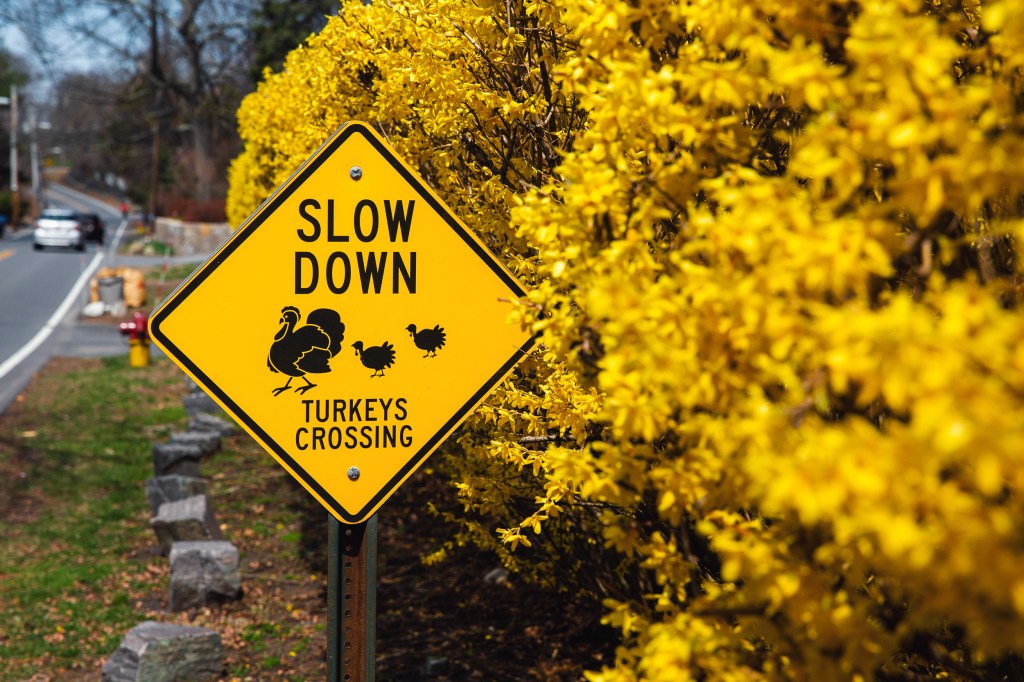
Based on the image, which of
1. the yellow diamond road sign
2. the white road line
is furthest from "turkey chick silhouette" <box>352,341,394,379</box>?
the white road line

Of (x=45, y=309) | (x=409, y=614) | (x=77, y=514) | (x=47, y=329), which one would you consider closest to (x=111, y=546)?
(x=77, y=514)

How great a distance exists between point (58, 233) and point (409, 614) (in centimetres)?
3633

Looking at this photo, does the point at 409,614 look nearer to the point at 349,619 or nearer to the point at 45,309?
the point at 349,619

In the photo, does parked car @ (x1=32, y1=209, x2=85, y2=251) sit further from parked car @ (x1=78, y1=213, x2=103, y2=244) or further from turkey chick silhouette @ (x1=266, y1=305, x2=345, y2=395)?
turkey chick silhouette @ (x1=266, y1=305, x2=345, y2=395)

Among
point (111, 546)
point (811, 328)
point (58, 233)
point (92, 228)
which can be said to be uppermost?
point (811, 328)

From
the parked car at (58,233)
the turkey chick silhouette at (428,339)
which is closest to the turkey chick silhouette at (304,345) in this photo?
the turkey chick silhouette at (428,339)

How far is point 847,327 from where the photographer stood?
138 cm

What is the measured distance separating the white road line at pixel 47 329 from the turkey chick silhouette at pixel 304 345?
14.1 meters

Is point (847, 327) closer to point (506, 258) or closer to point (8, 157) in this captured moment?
point (506, 258)

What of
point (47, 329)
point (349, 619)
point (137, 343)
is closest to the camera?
point (349, 619)

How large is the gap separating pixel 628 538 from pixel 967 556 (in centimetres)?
92

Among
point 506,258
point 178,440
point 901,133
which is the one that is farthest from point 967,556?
point 178,440

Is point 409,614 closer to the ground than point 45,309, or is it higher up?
higher up

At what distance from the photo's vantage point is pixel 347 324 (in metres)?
3.01
